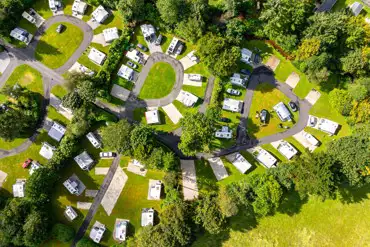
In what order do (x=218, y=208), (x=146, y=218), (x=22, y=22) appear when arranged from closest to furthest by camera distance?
(x=218, y=208), (x=146, y=218), (x=22, y=22)

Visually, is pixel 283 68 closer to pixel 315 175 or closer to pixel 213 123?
pixel 213 123

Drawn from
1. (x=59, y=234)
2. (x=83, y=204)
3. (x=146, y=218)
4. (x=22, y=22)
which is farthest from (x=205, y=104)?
(x=22, y=22)

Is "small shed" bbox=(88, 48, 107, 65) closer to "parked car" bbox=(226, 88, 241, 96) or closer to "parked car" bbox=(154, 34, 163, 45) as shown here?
"parked car" bbox=(154, 34, 163, 45)

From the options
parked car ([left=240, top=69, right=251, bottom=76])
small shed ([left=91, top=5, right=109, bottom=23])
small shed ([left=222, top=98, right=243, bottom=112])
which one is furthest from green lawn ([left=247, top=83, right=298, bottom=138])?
small shed ([left=91, top=5, right=109, bottom=23])

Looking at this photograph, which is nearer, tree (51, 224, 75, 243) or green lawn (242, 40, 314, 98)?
tree (51, 224, 75, 243)

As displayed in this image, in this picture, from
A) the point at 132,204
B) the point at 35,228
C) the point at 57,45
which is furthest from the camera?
the point at 57,45

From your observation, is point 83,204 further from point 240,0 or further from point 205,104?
point 240,0

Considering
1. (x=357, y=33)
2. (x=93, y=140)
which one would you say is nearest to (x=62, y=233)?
(x=93, y=140)
